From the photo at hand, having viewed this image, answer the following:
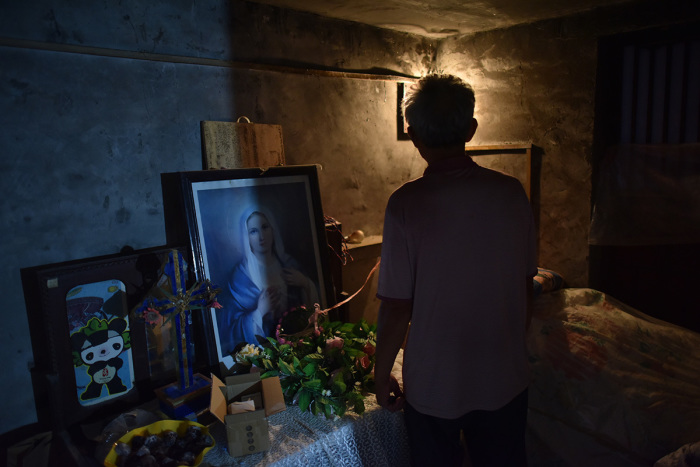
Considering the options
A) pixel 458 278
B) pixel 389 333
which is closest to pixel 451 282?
pixel 458 278

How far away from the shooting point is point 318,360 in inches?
75.7

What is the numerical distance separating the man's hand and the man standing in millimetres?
28

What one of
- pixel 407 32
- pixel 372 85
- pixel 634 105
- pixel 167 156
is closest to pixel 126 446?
pixel 167 156

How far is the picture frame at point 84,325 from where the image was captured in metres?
Result: 1.72

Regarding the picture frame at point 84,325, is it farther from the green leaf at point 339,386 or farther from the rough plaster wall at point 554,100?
the rough plaster wall at point 554,100

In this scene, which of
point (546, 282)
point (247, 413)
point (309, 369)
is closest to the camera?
point (247, 413)

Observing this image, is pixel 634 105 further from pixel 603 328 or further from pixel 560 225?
pixel 603 328

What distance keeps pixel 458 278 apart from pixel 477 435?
0.54 m

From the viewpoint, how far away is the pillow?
2.85 metres

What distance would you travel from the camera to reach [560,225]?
3146mm

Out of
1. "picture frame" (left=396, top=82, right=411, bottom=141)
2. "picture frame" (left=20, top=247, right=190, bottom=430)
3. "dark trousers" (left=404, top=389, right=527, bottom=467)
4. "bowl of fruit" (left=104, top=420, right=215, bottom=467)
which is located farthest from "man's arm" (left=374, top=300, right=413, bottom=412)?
"picture frame" (left=396, top=82, right=411, bottom=141)

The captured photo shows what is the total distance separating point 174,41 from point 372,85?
1399 millimetres

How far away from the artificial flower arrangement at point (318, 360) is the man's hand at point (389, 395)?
0.26 metres

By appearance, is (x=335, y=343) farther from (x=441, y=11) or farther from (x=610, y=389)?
(x=441, y=11)
